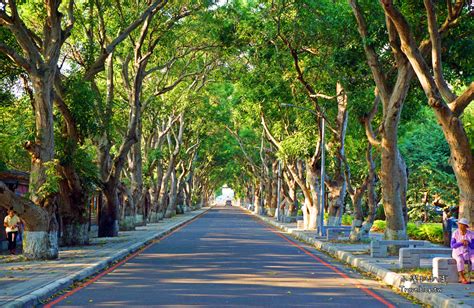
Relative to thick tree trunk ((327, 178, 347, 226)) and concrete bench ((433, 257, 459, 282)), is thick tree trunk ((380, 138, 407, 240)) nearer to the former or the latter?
concrete bench ((433, 257, 459, 282))

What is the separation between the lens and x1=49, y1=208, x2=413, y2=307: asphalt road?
39.2ft

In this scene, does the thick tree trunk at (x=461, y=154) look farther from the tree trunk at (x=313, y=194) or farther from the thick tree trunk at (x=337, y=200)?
the tree trunk at (x=313, y=194)

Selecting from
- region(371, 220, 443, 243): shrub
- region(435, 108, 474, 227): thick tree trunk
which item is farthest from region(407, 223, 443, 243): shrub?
region(435, 108, 474, 227): thick tree trunk

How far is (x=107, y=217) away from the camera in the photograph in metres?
32.2

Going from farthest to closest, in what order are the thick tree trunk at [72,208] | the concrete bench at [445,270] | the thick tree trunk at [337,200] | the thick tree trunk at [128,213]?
1. the thick tree trunk at [128,213]
2. the thick tree trunk at [337,200]
3. the thick tree trunk at [72,208]
4. the concrete bench at [445,270]

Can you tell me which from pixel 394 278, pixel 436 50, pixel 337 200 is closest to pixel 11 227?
pixel 394 278

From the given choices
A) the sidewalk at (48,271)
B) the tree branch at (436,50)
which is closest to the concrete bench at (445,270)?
the tree branch at (436,50)

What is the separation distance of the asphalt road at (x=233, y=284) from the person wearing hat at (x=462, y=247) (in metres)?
1.44

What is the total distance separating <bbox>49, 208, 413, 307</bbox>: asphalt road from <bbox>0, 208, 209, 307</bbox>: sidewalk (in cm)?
47

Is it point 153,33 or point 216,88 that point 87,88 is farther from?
point 216,88

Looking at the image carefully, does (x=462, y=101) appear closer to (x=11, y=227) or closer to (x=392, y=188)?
(x=392, y=188)

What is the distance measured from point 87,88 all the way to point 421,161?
33.2 metres

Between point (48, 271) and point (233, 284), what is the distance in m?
4.39

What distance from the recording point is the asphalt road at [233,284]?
12.0 metres
